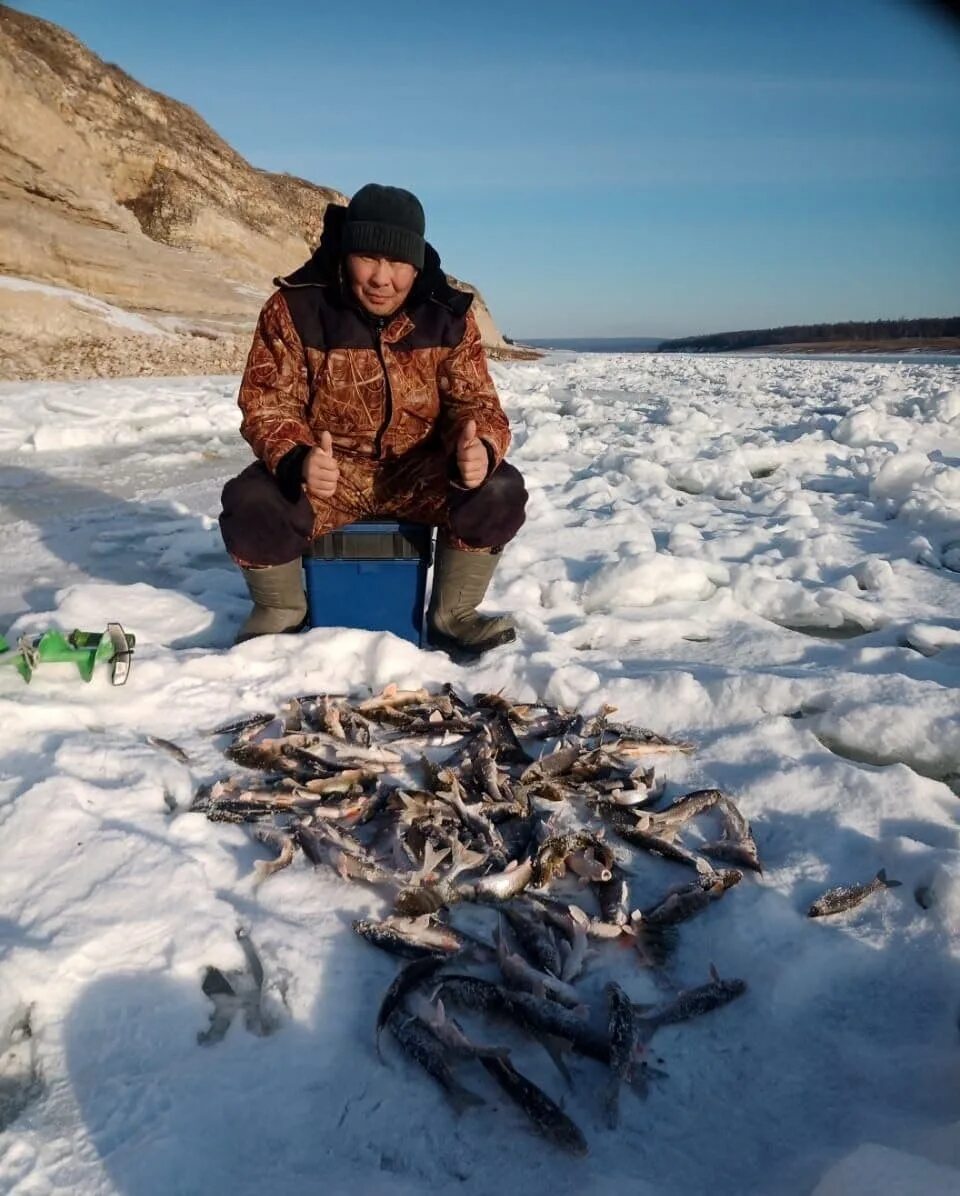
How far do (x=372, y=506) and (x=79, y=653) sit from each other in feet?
4.69

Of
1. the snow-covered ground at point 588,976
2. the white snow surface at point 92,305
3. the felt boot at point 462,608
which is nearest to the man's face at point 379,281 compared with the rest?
the felt boot at point 462,608

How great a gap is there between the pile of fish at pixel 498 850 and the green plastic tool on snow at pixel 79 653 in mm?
533

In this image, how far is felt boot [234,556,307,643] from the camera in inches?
145

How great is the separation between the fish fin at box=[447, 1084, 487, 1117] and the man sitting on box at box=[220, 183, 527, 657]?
2220 mm

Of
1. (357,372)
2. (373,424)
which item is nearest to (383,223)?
(357,372)

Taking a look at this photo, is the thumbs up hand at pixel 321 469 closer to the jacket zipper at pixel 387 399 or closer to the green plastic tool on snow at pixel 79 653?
the jacket zipper at pixel 387 399

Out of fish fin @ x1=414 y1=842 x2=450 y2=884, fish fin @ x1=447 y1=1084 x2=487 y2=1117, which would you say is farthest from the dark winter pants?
fish fin @ x1=447 y1=1084 x2=487 y2=1117

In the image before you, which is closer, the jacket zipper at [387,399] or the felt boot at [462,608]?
the jacket zipper at [387,399]

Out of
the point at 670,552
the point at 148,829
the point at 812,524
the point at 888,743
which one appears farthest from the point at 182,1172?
the point at 812,524

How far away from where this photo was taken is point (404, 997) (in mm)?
1901

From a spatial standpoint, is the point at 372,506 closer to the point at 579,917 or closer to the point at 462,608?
the point at 462,608

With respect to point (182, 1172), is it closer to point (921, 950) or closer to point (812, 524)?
point (921, 950)

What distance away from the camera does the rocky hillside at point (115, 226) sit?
51.4 ft

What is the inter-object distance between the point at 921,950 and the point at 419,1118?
1284mm
